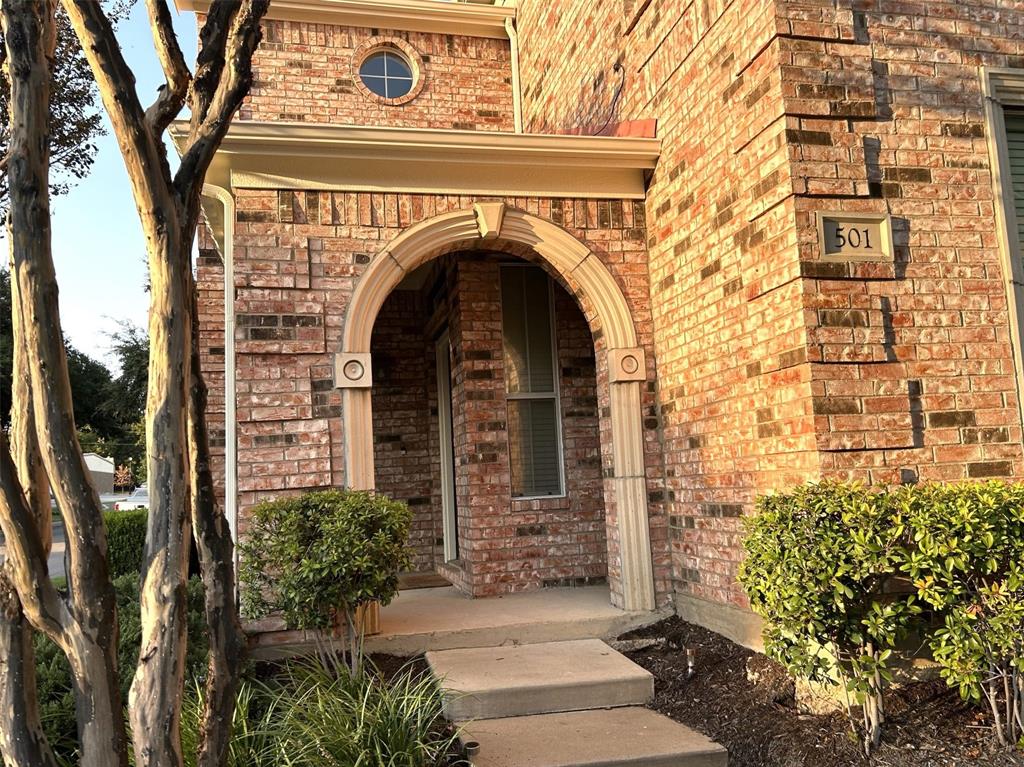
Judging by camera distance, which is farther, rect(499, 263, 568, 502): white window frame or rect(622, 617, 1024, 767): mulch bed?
rect(499, 263, 568, 502): white window frame

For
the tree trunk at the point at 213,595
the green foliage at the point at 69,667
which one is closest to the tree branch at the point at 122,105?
the tree trunk at the point at 213,595

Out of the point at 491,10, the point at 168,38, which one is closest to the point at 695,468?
the point at 168,38

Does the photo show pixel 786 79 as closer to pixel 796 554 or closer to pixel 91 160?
pixel 796 554

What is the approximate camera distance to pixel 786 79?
15.2 ft

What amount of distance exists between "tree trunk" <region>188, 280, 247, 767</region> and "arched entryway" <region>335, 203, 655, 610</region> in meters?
2.96

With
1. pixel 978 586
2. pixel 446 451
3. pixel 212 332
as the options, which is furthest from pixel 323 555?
pixel 212 332

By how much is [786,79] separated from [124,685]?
4812mm

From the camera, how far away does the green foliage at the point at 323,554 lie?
475cm

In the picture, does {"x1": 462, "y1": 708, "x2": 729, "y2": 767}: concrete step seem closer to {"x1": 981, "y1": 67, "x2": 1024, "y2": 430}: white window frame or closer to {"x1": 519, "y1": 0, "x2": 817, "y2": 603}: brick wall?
{"x1": 519, "y1": 0, "x2": 817, "y2": 603}: brick wall

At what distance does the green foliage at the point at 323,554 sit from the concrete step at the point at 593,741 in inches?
42.0

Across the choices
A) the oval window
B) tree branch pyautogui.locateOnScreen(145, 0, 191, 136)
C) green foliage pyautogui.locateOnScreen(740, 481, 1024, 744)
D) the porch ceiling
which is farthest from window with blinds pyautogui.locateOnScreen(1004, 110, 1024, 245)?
the oval window

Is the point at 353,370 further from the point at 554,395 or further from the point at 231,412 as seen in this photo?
the point at 554,395

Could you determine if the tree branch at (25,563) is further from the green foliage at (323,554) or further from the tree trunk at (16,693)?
the green foliage at (323,554)

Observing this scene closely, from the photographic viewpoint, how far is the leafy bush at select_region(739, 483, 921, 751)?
3646 millimetres
